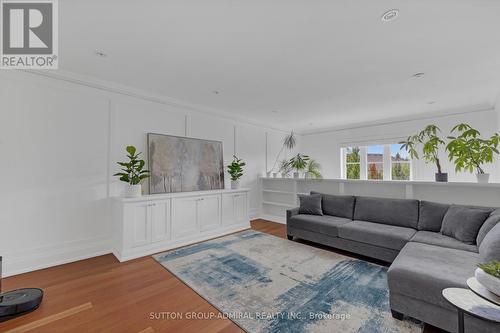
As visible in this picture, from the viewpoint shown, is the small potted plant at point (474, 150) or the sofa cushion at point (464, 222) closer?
the sofa cushion at point (464, 222)

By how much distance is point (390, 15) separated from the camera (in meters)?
1.90

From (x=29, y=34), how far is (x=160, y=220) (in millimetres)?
2781

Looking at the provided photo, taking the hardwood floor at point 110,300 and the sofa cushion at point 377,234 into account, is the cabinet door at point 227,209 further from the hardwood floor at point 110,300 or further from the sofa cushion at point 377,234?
the sofa cushion at point 377,234

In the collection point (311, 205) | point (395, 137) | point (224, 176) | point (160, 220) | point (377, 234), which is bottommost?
point (377, 234)

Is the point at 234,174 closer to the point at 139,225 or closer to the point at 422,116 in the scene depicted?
the point at 139,225

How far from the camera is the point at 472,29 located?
6.75 ft

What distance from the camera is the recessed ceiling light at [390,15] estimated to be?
1.85 m

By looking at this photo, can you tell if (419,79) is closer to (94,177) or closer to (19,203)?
(94,177)

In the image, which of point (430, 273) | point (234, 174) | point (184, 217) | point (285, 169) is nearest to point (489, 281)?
point (430, 273)

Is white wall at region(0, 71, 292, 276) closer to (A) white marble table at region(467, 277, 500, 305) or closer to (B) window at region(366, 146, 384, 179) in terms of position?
(A) white marble table at region(467, 277, 500, 305)

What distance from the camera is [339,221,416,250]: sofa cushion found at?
2912mm

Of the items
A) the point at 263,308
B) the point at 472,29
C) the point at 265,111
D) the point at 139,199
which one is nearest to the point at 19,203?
the point at 139,199

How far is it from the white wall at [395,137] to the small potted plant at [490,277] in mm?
4429

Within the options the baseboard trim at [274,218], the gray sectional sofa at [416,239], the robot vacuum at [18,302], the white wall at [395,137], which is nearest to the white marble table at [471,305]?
the gray sectional sofa at [416,239]
